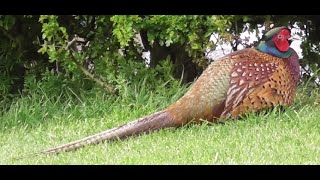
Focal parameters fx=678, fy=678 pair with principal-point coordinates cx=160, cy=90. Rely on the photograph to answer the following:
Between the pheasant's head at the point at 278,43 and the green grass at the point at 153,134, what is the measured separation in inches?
18.2

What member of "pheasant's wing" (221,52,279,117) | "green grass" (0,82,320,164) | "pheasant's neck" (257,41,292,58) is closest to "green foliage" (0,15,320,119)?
"green grass" (0,82,320,164)

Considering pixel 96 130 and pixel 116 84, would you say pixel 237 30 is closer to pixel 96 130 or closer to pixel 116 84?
pixel 116 84

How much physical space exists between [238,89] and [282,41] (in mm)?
626

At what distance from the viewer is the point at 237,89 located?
17.5 feet

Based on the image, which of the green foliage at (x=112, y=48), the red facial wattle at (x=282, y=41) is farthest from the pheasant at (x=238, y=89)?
the green foliage at (x=112, y=48)

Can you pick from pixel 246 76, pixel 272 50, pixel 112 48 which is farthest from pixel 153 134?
pixel 112 48

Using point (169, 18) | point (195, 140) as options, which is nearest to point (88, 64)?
point (169, 18)

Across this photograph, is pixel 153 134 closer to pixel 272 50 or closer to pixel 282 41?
pixel 272 50

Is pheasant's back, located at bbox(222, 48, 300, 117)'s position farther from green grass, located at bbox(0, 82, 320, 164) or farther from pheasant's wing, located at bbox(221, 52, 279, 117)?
green grass, located at bbox(0, 82, 320, 164)

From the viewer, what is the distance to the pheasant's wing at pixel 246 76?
17.4ft

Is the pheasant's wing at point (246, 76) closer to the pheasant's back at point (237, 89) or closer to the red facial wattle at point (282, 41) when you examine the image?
the pheasant's back at point (237, 89)

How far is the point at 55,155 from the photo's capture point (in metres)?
4.70

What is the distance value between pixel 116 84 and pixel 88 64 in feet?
1.80

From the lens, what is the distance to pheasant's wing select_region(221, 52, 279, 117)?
209 inches
